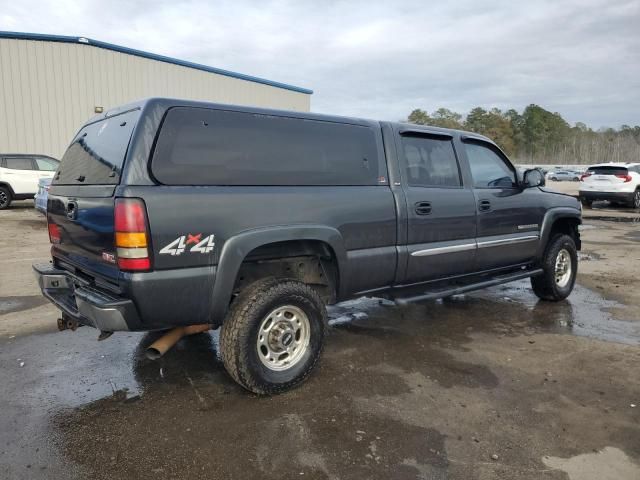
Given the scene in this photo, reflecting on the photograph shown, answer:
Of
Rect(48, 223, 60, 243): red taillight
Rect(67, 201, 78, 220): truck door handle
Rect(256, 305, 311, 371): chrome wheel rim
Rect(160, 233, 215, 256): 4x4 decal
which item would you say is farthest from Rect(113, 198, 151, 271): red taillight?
Rect(48, 223, 60, 243): red taillight

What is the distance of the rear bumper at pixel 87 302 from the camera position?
9.37 ft

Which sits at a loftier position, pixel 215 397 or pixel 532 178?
pixel 532 178

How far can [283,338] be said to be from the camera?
11.4ft

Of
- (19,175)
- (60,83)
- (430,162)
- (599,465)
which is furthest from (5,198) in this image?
(599,465)

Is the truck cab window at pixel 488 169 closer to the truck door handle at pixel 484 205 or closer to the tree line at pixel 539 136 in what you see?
the truck door handle at pixel 484 205

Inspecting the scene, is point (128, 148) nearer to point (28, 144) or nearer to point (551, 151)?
point (28, 144)

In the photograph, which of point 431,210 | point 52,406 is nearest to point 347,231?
point 431,210

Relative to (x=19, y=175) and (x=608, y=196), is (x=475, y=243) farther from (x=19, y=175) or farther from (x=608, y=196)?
(x=608, y=196)

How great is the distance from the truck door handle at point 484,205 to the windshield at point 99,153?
3.14m

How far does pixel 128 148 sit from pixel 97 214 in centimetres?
45

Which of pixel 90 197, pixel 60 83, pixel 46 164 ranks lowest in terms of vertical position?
pixel 90 197

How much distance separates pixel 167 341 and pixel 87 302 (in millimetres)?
565

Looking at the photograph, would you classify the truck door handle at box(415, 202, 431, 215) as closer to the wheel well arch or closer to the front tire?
the front tire

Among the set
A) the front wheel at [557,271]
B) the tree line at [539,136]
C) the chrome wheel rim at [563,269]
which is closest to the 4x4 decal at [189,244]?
the front wheel at [557,271]
